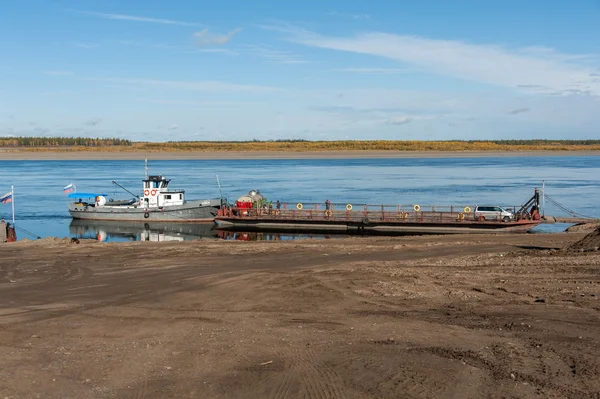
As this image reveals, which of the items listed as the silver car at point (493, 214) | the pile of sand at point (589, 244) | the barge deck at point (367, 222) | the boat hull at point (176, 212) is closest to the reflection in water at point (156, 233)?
the boat hull at point (176, 212)

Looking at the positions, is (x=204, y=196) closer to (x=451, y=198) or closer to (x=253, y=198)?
(x=253, y=198)

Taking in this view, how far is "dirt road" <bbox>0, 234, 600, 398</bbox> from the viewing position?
1123cm

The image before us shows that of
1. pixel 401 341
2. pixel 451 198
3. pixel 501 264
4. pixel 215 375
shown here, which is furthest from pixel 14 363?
pixel 451 198

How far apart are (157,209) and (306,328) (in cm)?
3858

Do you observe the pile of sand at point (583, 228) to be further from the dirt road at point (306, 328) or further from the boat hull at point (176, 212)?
Answer: the boat hull at point (176, 212)

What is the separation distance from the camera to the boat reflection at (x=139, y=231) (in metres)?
44.7

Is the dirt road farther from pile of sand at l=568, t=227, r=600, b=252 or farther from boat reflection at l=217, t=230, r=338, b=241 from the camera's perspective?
boat reflection at l=217, t=230, r=338, b=241

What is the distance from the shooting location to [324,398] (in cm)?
1055

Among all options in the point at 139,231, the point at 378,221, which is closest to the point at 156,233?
the point at 139,231

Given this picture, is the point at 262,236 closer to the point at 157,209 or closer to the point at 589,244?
the point at 157,209

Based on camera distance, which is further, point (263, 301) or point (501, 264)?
point (501, 264)

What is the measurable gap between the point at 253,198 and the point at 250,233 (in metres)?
4.42

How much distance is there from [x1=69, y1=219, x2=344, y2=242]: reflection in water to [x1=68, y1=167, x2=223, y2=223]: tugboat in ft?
1.67

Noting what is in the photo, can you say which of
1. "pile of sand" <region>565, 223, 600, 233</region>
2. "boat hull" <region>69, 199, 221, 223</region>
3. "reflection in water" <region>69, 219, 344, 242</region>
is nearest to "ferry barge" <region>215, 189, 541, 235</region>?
"reflection in water" <region>69, 219, 344, 242</region>
